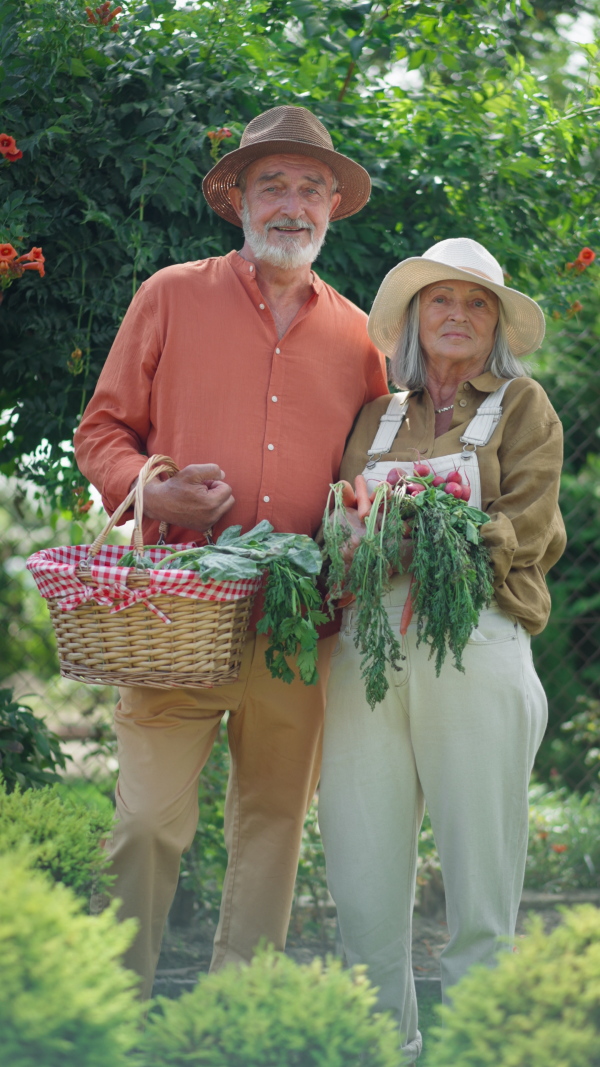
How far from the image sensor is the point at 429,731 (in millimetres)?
2426

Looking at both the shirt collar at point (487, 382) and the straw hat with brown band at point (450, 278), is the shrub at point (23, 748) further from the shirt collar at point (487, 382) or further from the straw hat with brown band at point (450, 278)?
the shirt collar at point (487, 382)

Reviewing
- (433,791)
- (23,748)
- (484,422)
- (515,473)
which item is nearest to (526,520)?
(515,473)

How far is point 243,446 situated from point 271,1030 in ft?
5.42

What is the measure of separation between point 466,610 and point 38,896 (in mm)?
1171

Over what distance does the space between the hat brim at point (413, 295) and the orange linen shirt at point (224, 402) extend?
0.65ft

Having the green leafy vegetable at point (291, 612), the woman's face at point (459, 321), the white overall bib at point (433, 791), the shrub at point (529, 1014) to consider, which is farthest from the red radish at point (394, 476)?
the shrub at point (529, 1014)

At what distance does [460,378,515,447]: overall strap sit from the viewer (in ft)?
8.46

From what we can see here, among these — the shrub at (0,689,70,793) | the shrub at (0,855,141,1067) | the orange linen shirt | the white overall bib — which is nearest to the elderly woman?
the white overall bib

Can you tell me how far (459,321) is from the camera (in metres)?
2.72

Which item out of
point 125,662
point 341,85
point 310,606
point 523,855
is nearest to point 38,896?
point 125,662

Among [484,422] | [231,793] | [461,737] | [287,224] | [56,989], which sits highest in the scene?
[287,224]

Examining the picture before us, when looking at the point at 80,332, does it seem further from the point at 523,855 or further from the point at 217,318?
the point at 523,855

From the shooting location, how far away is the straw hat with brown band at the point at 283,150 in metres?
2.88

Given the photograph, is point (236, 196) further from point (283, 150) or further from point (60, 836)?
point (60, 836)
